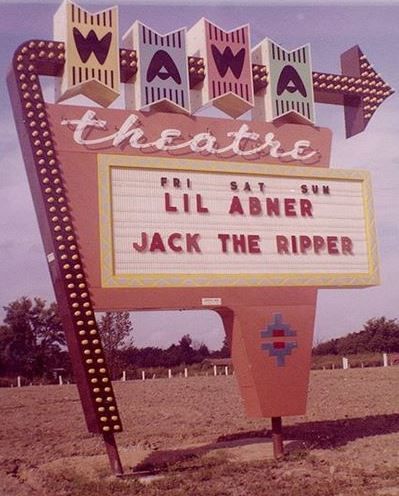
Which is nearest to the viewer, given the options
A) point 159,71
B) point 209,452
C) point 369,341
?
point 159,71

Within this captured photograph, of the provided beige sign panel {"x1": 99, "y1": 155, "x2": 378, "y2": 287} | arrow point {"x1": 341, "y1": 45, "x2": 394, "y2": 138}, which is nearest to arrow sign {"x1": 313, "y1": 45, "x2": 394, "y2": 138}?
arrow point {"x1": 341, "y1": 45, "x2": 394, "y2": 138}

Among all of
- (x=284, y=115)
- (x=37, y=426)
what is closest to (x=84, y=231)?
(x=284, y=115)

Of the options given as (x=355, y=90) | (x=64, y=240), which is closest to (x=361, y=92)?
(x=355, y=90)

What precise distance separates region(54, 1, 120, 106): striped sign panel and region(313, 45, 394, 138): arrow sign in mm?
4489

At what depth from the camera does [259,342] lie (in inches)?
496

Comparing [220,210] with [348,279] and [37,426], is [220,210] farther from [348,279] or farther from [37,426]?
[37,426]

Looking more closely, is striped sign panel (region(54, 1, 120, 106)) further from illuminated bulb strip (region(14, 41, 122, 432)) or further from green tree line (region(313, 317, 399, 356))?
green tree line (region(313, 317, 399, 356))

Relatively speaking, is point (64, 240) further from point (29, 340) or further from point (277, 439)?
point (29, 340)

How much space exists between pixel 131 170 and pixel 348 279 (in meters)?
4.75

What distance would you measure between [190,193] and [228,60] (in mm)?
2823

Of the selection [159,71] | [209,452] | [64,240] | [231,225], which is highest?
[159,71]

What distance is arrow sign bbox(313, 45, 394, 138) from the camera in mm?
14445

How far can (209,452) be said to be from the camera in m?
13.7

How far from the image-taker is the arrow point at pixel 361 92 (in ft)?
48.2
